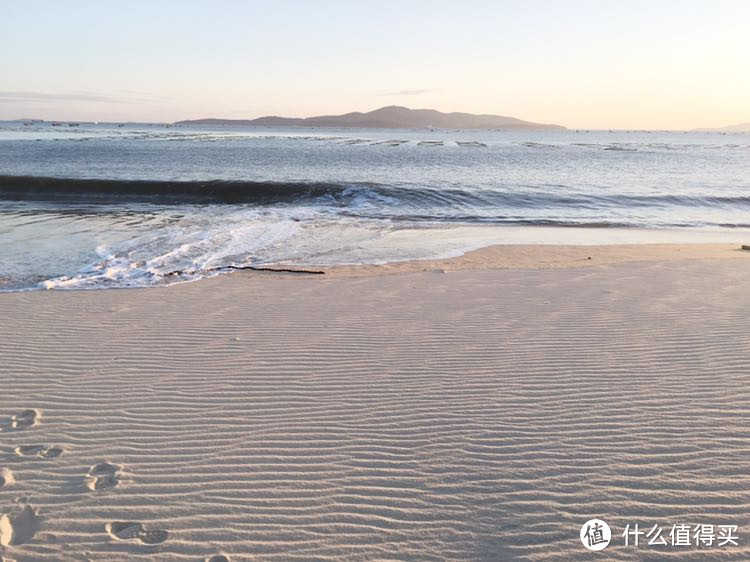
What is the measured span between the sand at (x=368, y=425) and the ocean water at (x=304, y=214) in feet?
10.8

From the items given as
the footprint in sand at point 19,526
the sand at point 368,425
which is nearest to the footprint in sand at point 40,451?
the sand at point 368,425

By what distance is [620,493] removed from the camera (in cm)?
355

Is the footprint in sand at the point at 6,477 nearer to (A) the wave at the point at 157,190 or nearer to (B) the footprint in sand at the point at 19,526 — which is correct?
(B) the footprint in sand at the point at 19,526

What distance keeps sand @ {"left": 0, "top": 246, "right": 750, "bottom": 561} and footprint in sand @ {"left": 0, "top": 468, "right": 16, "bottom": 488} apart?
2 centimetres

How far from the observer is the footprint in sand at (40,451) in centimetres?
400

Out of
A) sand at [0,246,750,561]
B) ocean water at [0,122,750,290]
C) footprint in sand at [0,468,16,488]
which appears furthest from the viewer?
ocean water at [0,122,750,290]

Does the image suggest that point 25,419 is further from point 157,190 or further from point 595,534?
point 157,190

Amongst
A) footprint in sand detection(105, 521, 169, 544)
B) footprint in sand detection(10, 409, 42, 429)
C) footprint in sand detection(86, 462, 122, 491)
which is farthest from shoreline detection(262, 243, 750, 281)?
footprint in sand detection(105, 521, 169, 544)

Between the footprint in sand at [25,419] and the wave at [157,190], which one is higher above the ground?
the wave at [157,190]

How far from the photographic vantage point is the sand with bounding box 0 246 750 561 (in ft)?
10.8

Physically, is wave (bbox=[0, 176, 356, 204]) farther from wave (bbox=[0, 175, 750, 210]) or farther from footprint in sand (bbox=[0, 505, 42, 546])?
footprint in sand (bbox=[0, 505, 42, 546])

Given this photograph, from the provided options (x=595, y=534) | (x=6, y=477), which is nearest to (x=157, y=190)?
(x=6, y=477)

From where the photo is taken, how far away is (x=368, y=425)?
14.6 ft

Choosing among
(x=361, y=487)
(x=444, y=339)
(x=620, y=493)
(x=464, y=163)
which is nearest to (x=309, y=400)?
(x=361, y=487)
